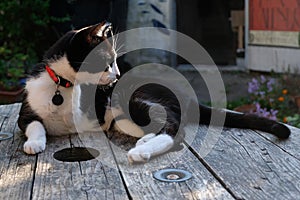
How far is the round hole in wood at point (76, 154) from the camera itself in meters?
1.51

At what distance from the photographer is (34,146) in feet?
5.24

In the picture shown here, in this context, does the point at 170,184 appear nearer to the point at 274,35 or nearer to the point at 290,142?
the point at 290,142

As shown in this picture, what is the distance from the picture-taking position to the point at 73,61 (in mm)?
1731

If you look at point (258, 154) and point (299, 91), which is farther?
point (299, 91)

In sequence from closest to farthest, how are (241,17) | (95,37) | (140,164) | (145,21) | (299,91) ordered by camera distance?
(140,164), (95,37), (299,91), (145,21), (241,17)

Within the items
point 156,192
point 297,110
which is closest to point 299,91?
point 297,110

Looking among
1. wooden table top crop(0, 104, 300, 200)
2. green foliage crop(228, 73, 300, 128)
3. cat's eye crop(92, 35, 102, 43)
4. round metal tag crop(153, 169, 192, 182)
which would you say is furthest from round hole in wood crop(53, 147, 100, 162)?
green foliage crop(228, 73, 300, 128)

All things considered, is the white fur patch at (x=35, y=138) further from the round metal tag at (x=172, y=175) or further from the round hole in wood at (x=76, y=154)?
the round metal tag at (x=172, y=175)

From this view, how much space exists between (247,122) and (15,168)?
3.22ft

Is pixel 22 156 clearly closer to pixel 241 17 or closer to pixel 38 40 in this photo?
pixel 38 40

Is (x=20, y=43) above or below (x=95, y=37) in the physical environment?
below

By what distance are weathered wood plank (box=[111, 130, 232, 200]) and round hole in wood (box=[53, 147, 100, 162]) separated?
0.10 meters

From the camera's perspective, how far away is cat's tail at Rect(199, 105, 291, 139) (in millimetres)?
1697

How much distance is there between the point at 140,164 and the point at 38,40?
3934 mm
